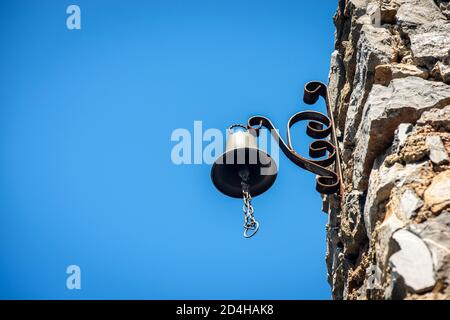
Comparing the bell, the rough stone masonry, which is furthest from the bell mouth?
the rough stone masonry

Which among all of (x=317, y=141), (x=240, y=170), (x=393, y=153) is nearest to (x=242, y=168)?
(x=240, y=170)

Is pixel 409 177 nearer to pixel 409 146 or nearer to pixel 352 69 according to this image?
pixel 409 146

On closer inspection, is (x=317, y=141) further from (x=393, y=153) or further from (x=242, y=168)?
(x=393, y=153)

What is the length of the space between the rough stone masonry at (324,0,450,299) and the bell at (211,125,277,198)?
0.64 metres

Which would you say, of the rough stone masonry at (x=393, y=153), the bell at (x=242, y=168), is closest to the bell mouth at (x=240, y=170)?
the bell at (x=242, y=168)

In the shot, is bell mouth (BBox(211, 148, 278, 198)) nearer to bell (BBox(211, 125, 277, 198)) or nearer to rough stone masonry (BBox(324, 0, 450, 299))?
bell (BBox(211, 125, 277, 198))

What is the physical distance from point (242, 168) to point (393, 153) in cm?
170

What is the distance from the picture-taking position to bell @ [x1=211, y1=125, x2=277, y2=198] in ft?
17.8

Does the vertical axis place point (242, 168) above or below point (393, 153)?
above

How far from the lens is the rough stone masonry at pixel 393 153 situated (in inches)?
127

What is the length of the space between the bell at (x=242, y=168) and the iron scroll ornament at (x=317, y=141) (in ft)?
0.65

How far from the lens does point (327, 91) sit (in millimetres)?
5938

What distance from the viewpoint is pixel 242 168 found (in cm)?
548

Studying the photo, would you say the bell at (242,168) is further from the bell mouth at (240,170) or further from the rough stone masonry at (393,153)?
the rough stone masonry at (393,153)
